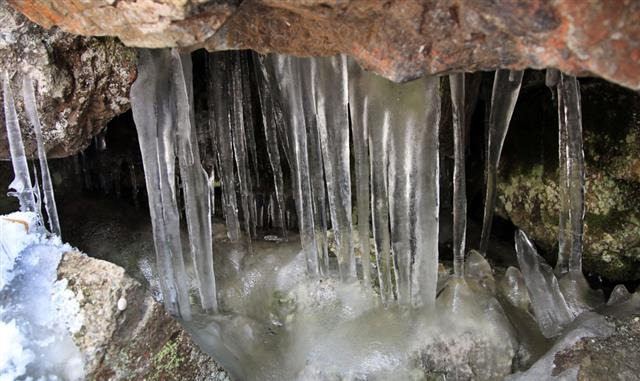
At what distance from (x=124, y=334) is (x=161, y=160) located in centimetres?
79

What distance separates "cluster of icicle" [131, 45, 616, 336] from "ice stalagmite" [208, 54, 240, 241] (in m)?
0.02

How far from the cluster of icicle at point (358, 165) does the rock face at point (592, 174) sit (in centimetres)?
28

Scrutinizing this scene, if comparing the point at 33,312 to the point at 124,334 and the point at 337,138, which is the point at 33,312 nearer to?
the point at 124,334

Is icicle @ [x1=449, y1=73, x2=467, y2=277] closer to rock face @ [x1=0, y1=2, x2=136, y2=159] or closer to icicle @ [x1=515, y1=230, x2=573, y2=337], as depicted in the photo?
icicle @ [x1=515, y1=230, x2=573, y2=337]

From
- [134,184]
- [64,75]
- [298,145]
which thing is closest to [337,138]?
[298,145]

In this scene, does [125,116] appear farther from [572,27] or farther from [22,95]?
[572,27]

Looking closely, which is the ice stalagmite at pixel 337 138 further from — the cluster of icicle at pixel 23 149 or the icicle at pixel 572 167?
the cluster of icicle at pixel 23 149

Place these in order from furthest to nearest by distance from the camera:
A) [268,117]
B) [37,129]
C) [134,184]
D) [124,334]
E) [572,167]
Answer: [134,184] → [268,117] → [572,167] → [37,129] → [124,334]

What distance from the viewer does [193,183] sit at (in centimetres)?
283

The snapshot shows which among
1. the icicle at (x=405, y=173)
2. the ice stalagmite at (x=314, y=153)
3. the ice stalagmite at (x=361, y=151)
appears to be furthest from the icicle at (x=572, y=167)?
the ice stalagmite at (x=314, y=153)

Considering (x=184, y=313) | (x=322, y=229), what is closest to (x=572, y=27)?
(x=322, y=229)

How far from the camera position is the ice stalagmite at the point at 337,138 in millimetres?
2486

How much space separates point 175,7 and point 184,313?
1698 mm

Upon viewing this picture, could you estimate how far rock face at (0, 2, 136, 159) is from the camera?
7.57ft
